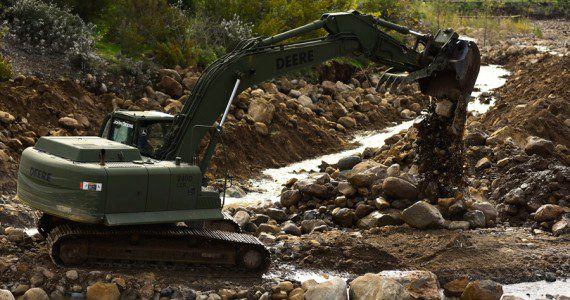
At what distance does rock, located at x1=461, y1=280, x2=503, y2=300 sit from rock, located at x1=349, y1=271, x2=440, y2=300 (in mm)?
452

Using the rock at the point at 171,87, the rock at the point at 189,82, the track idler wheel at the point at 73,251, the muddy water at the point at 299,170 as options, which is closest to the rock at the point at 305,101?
the muddy water at the point at 299,170

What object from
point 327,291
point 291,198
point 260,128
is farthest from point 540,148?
point 327,291

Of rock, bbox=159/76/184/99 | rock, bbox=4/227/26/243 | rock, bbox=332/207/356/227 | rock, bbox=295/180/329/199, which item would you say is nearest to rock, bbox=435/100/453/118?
rock, bbox=332/207/356/227

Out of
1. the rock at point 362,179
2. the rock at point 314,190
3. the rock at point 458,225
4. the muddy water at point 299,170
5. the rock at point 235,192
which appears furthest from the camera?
the muddy water at point 299,170

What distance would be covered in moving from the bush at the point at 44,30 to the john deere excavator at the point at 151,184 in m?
9.78

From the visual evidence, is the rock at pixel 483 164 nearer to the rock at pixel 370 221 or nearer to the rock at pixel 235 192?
the rock at pixel 370 221

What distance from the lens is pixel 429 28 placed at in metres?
47.6

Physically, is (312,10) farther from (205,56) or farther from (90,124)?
(90,124)

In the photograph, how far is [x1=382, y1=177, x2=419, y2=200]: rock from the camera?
1627cm

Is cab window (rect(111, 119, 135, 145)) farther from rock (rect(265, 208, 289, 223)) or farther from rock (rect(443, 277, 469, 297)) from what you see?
rock (rect(443, 277, 469, 297))

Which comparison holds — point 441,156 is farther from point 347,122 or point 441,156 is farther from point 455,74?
point 347,122

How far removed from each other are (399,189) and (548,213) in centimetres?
267

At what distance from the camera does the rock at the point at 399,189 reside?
16.3m

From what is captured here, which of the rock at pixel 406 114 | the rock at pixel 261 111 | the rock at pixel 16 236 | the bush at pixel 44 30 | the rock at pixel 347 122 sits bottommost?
the rock at pixel 406 114
